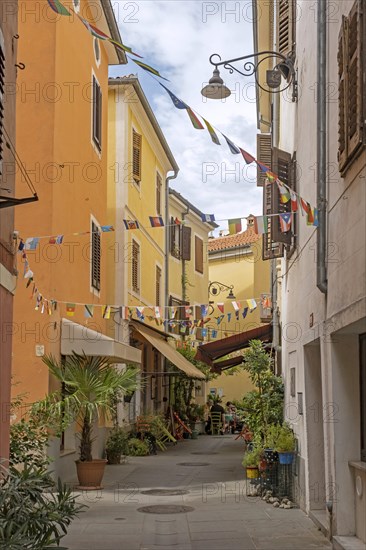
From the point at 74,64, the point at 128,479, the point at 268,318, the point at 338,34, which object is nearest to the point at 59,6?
the point at 338,34

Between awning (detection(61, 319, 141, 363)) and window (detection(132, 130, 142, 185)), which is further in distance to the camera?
window (detection(132, 130, 142, 185))

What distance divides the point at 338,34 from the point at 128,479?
10.4 metres

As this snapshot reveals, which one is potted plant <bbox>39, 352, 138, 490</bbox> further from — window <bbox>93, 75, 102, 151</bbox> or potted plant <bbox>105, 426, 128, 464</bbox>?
window <bbox>93, 75, 102, 151</bbox>

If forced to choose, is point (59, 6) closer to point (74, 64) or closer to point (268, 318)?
point (74, 64)

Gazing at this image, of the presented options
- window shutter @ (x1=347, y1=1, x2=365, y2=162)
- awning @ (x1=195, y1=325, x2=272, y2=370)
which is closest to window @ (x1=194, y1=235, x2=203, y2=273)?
awning @ (x1=195, y1=325, x2=272, y2=370)

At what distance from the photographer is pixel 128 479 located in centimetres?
1622

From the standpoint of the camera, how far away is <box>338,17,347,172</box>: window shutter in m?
8.12

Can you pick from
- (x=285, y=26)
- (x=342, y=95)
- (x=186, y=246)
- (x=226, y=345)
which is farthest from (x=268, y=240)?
(x=186, y=246)

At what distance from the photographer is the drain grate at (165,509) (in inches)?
477

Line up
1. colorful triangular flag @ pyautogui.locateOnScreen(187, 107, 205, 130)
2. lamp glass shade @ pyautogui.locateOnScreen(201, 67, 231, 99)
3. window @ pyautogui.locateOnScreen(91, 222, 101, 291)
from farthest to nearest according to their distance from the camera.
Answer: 1. window @ pyautogui.locateOnScreen(91, 222, 101, 291)
2. lamp glass shade @ pyautogui.locateOnScreen(201, 67, 231, 99)
3. colorful triangular flag @ pyautogui.locateOnScreen(187, 107, 205, 130)

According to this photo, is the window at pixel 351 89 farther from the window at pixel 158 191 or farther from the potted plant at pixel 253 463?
the window at pixel 158 191

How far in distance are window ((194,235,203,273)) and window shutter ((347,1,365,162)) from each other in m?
27.5

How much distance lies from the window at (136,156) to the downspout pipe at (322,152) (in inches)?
543

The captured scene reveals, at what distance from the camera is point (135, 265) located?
77.9 feet
